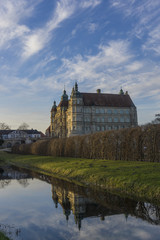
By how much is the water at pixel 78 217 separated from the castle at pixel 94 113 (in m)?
70.2

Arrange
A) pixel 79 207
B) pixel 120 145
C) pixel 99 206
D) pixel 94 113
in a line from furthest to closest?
pixel 94 113 < pixel 120 145 < pixel 79 207 < pixel 99 206

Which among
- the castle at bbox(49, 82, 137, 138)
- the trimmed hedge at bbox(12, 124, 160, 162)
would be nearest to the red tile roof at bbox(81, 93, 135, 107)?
the castle at bbox(49, 82, 137, 138)

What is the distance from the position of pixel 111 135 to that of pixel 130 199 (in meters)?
15.5

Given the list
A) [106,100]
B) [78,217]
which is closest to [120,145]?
[78,217]

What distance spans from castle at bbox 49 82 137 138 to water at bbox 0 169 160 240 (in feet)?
230

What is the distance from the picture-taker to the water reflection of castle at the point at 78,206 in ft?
31.1

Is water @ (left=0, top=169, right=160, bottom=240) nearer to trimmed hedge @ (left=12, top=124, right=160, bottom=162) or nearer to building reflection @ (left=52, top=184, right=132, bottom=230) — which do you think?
building reflection @ (left=52, top=184, right=132, bottom=230)

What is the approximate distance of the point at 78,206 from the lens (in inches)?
422

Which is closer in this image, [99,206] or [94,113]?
[99,206]

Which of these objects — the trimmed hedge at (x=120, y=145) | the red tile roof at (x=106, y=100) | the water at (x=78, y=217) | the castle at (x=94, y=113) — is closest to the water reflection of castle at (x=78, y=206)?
the water at (x=78, y=217)

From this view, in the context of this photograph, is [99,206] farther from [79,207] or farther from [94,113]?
[94,113]

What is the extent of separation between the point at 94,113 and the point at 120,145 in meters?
63.6

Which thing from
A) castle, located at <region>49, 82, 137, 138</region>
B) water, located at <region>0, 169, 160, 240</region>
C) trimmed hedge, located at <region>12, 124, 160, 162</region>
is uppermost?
castle, located at <region>49, 82, 137, 138</region>

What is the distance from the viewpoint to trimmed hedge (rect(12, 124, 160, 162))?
2088 centimetres
